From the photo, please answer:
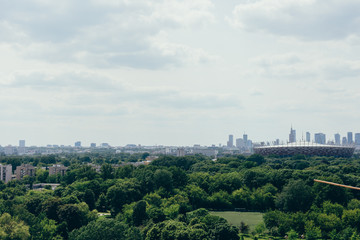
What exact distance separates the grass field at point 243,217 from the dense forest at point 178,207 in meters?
1.76

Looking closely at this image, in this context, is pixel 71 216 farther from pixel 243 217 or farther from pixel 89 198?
pixel 243 217

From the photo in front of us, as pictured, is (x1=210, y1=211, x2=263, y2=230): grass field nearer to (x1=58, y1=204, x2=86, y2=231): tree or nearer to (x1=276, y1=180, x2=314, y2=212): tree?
(x1=276, y1=180, x2=314, y2=212): tree

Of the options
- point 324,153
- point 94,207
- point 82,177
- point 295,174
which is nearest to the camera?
point 94,207

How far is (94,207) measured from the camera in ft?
162

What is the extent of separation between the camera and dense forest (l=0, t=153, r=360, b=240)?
104 feet

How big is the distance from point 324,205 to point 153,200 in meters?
18.9

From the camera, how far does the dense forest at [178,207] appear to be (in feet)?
104

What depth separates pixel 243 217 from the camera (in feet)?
152

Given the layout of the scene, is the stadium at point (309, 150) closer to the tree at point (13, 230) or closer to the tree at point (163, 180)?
the tree at point (163, 180)

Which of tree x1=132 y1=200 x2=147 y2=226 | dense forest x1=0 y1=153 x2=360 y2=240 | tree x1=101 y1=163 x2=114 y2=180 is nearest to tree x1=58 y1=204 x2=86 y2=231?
dense forest x1=0 y1=153 x2=360 y2=240

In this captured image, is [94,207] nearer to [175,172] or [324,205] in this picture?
[175,172]

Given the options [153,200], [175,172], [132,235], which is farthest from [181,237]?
[175,172]

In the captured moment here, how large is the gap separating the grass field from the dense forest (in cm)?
176

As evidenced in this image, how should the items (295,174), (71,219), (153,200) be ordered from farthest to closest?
1. (295,174)
2. (153,200)
3. (71,219)
